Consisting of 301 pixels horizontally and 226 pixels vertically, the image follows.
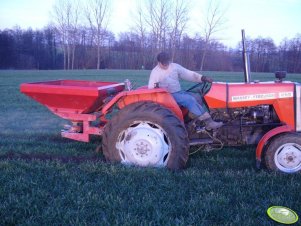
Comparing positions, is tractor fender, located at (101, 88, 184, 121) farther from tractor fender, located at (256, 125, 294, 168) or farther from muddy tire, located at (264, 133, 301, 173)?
muddy tire, located at (264, 133, 301, 173)

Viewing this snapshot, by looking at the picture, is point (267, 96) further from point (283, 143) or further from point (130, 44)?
point (130, 44)

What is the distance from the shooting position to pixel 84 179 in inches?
162

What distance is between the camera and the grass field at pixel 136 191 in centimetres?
322

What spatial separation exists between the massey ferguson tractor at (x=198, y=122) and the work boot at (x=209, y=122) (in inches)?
6.0

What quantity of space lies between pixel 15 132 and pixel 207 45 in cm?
4860

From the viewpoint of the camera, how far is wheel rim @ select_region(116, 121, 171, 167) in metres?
4.44

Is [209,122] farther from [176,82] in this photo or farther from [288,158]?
[288,158]

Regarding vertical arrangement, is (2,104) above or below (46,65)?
below

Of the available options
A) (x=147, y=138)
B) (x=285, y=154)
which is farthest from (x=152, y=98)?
(x=285, y=154)

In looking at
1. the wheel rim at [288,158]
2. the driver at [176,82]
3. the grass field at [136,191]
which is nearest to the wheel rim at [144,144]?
the grass field at [136,191]

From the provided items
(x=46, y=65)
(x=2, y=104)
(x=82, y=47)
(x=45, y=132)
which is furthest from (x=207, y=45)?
(x=45, y=132)

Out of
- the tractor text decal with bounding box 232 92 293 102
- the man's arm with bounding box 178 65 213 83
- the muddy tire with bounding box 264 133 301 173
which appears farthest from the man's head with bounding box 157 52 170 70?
the muddy tire with bounding box 264 133 301 173

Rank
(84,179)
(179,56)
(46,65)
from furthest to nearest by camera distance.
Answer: (46,65), (179,56), (84,179)

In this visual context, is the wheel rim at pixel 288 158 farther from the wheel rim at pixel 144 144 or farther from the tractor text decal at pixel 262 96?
the wheel rim at pixel 144 144
